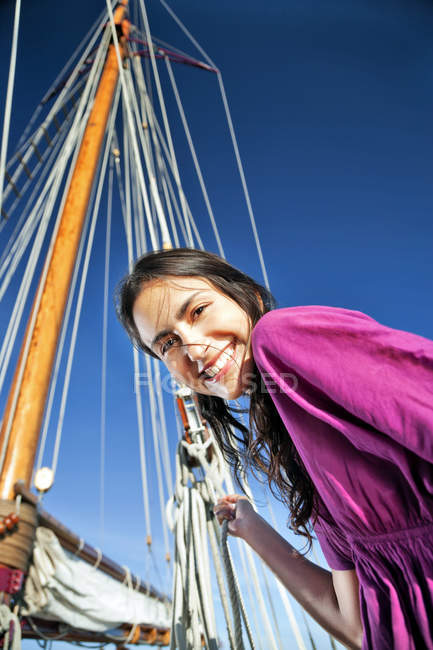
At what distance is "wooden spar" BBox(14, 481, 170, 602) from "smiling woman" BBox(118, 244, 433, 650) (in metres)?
1.63

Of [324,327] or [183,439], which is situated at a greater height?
[183,439]

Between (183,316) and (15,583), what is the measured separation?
5.80 feet

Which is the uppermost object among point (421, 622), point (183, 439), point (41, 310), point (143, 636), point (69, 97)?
point (69, 97)

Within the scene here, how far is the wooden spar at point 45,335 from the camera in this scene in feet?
7.24

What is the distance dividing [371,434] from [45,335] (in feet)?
8.20

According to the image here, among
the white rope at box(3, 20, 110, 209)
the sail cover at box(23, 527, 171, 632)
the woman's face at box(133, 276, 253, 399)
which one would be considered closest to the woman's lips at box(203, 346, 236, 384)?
the woman's face at box(133, 276, 253, 399)

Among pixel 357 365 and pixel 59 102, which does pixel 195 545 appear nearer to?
pixel 357 365

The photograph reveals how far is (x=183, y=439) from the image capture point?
4.86 ft

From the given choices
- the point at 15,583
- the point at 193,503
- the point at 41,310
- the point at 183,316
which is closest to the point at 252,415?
the point at 183,316

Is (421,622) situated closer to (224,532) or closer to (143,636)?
(224,532)

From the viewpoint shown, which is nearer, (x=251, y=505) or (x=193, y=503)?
(x=251, y=505)

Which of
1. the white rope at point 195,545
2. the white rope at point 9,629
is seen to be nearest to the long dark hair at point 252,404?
the white rope at point 195,545

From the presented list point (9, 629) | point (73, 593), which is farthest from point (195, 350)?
point (73, 593)

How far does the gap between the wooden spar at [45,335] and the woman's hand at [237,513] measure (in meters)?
1.50
